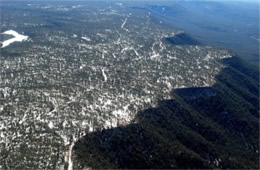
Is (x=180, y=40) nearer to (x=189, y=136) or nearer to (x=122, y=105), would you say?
(x=122, y=105)

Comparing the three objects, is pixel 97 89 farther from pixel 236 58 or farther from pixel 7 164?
pixel 236 58

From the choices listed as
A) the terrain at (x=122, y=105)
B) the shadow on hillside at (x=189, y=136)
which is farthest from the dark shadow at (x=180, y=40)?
the shadow on hillside at (x=189, y=136)

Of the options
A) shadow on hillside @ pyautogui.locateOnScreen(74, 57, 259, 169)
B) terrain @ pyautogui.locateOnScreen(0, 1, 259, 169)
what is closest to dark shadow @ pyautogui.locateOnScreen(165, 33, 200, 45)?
terrain @ pyautogui.locateOnScreen(0, 1, 259, 169)

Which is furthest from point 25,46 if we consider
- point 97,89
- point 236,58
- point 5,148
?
point 236,58

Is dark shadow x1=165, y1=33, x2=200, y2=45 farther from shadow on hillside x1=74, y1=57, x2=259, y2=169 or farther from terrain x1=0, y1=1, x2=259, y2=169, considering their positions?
shadow on hillside x1=74, y1=57, x2=259, y2=169

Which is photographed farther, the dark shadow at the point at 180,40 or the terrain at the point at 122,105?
the dark shadow at the point at 180,40

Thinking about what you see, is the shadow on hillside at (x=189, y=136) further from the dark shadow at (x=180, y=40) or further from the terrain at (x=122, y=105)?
the dark shadow at (x=180, y=40)

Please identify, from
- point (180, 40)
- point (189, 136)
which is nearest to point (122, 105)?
point (189, 136)
